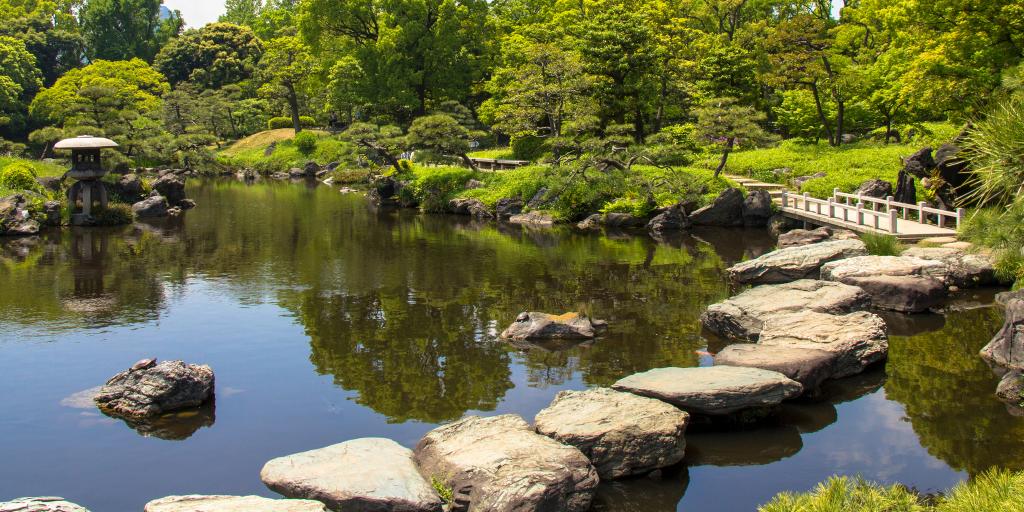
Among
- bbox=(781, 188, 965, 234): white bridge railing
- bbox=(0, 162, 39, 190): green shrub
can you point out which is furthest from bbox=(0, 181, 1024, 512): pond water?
bbox=(0, 162, 39, 190): green shrub

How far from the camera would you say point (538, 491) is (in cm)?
892

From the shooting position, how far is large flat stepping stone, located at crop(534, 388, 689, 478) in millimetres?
10234

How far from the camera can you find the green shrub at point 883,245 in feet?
70.0

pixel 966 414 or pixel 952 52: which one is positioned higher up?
pixel 952 52

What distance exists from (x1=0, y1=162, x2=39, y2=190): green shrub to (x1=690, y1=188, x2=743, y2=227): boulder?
25.2 metres

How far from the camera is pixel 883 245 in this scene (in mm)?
21438

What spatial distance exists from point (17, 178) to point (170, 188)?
23.2 feet

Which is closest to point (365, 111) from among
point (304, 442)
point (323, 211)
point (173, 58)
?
point (323, 211)

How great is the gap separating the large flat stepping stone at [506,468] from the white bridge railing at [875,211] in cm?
1681

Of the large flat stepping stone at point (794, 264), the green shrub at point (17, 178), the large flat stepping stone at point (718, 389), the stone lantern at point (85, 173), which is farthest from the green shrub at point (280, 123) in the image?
the large flat stepping stone at point (718, 389)

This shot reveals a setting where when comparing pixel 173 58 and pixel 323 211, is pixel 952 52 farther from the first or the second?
pixel 173 58

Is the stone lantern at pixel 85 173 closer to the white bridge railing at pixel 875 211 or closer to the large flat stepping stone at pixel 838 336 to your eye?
the white bridge railing at pixel 875 211

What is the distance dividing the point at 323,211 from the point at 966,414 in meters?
29.8

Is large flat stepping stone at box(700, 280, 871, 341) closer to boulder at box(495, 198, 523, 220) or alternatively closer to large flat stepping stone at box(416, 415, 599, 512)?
large flat stepping stone at box(416, 415, 599, 512)
